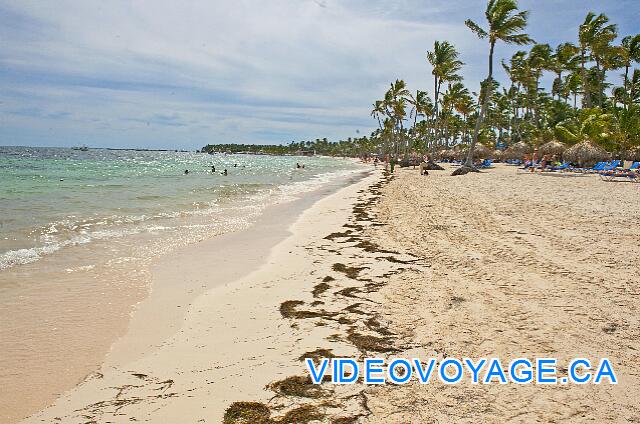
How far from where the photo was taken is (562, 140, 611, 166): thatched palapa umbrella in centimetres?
2691

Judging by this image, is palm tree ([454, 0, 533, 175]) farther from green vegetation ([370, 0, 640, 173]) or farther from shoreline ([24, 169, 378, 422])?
shoreline ([24, 169, 378, 422])

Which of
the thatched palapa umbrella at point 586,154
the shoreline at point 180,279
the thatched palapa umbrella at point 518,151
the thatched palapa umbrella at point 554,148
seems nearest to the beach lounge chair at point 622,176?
the thatched palapa umbrella at point 586,154

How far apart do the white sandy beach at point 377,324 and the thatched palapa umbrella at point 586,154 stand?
21397 millimetres

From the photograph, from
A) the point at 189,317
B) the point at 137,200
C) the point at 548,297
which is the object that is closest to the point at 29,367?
the point at 189,317

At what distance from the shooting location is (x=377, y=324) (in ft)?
15.1

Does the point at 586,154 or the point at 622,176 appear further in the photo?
the point at 586,154

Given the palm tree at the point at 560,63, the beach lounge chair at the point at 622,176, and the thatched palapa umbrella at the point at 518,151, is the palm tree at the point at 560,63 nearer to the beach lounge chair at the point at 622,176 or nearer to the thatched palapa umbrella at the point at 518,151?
the thatched palapa umbrella at the point at 518,151

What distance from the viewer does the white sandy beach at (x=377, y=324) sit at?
10.1 feet

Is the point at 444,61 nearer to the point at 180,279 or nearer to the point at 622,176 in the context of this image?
the point at 622,176

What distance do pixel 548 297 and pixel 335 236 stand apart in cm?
585

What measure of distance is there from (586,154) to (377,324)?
2981 cm

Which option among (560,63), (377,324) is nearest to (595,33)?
(560,63)

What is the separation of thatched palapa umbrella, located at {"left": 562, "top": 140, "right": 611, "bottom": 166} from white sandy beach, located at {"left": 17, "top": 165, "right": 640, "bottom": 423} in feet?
70.2

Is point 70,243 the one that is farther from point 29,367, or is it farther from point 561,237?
point 561,237
